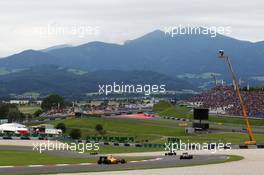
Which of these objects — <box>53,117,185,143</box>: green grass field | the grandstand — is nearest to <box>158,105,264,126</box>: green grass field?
the grandstand

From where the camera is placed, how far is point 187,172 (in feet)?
139

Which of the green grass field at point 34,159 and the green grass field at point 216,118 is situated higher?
the green grass field at point 216,118

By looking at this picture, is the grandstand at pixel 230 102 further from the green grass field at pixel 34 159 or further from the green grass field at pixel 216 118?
the green grass field at pixel 34 159

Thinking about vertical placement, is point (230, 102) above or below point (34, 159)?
above

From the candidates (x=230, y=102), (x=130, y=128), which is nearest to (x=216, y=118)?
(x=230, y=102)

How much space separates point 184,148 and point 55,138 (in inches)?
871

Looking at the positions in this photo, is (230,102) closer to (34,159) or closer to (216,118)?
(216,118)

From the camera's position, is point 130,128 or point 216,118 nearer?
point 130,128

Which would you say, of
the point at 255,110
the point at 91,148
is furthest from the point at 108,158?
the point at 255,110

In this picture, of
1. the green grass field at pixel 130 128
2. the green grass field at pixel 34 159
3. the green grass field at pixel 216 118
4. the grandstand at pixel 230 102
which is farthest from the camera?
the grandstand at pixel 230 102

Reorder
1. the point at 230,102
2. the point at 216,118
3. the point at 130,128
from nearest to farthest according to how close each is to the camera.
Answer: the point at 130,128
the point at 216,118
the point at 230,102

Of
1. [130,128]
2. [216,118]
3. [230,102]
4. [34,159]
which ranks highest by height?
[230,102]

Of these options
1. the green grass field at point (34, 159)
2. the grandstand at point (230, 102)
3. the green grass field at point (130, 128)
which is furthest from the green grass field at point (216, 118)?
the green grass field at point (34, 159)

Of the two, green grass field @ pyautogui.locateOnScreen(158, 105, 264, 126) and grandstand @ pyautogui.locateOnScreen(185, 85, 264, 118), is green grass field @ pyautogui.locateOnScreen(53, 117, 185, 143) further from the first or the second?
grandstand @ pyautogui.locateOnScreen(185, 85, 264, 118)
